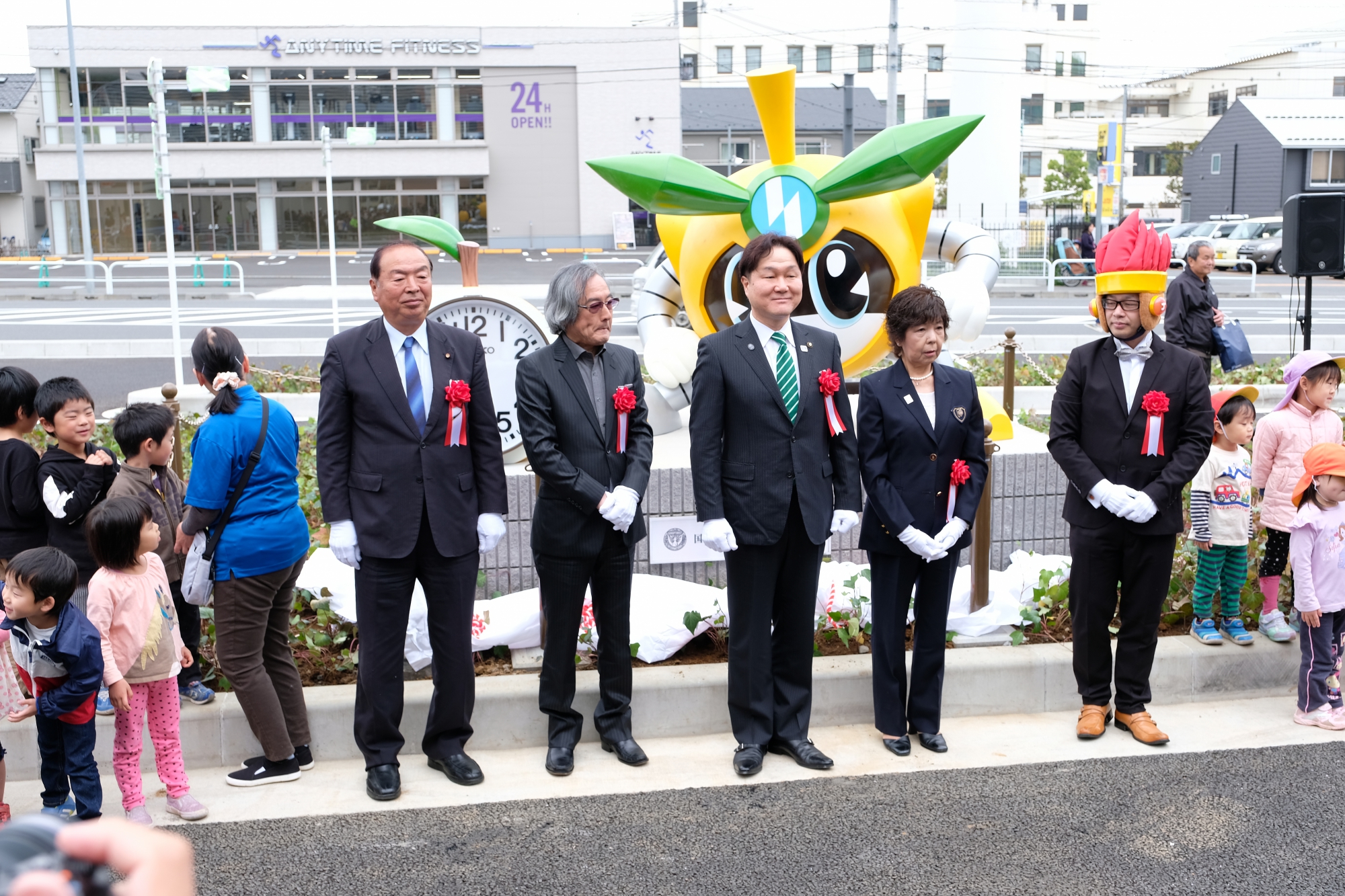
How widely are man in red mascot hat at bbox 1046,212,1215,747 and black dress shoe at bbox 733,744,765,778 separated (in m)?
1.33

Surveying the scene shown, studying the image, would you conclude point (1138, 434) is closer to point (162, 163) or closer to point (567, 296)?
point (567, 296)

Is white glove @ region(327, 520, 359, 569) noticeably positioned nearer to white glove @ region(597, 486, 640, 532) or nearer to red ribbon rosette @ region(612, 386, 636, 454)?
white glove @ region(597, 486, 640, 532)

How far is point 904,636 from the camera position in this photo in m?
4.57

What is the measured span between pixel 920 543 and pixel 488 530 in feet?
5.20

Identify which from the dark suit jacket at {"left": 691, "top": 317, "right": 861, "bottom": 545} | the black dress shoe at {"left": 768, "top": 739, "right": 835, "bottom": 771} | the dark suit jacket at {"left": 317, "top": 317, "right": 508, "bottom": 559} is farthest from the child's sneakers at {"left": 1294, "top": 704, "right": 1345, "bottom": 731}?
the dark suit jacket at {"left": 317, "top": 317, "right": 508, "bottom": 559}

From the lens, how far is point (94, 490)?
14.2 feet

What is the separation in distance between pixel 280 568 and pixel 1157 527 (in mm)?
3287

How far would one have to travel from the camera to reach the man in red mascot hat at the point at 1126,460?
4.47m

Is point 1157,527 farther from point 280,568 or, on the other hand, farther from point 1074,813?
point 280,568

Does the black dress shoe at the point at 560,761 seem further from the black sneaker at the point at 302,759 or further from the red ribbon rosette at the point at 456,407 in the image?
the red ribbon rosette at the point at 456,407

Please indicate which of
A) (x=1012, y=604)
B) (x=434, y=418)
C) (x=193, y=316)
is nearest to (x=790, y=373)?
(x=434, y=418)

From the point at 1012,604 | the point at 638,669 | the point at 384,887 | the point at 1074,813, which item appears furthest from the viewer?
the point at 1012,604

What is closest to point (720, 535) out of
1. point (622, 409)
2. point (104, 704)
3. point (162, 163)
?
point (622, 409)

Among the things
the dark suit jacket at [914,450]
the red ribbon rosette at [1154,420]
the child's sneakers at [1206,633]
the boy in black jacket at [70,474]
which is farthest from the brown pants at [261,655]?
the child's sneakers at [1206,633]
